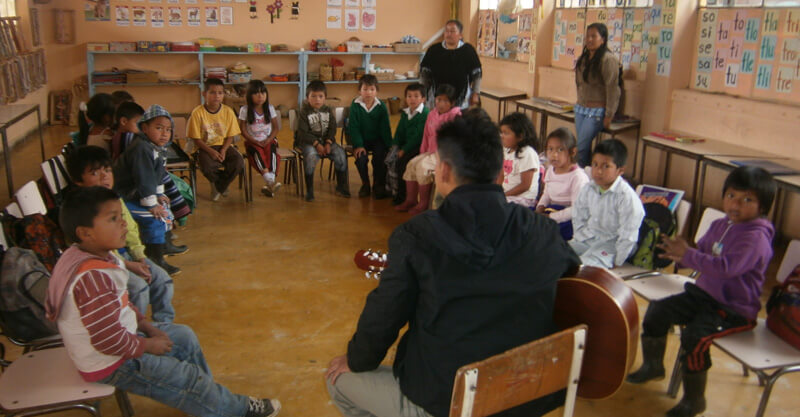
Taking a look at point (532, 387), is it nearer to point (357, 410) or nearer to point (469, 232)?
point (469, 232)

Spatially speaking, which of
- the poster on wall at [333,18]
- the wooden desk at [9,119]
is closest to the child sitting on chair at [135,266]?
the wooden desk at [9,119]

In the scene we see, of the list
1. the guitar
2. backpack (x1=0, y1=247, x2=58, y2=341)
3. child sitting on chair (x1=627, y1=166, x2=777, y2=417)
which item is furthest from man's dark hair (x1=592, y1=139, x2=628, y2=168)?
backpack (x1=0, y1=247, x2=58, y2=341)

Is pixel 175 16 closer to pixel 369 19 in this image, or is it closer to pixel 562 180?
pixel 369 19

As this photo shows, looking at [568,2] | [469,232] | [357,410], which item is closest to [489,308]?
[469,232]

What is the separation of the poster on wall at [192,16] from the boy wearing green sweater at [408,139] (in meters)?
4.73

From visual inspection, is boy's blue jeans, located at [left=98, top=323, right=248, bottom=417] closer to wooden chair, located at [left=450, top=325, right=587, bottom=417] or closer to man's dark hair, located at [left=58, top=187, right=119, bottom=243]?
man's dark hair, located at [left=58, top=187, right=119, bottom=243]

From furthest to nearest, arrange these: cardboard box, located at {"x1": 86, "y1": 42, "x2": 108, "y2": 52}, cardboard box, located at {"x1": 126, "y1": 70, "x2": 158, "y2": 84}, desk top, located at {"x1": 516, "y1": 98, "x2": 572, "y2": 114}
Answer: cardboard box, located at {"x1": 126, "y1": 70, "x2": 158, "y2": 84} → cardboard box, located at {"x1": 86, "y1": 42, "x2": 108, "y2": 52} → desk top, located at {"x1": 516, "y1": 98, "x2": 572, "y2": 114}

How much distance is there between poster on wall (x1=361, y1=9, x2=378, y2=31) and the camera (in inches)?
376

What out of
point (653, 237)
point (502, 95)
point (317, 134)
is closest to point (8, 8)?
point (317, 134)

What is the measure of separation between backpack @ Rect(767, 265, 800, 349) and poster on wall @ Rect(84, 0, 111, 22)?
8497mm

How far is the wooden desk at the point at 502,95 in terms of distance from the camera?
7515mm

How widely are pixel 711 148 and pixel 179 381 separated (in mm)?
3987

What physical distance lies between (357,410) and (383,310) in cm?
41

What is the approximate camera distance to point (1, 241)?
242 centimetres
